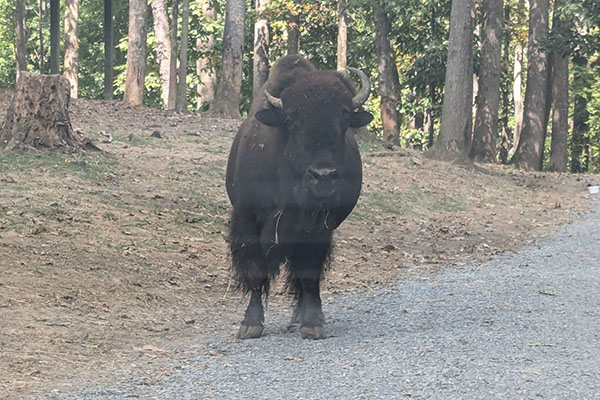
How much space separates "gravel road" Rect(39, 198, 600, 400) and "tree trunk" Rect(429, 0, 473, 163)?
483 inches

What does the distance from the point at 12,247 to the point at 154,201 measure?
3.73m

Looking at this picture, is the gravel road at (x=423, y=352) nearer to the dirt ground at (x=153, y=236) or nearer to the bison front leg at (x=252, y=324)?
the bison front leg at (x=252, y=324)

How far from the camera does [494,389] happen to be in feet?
21.1

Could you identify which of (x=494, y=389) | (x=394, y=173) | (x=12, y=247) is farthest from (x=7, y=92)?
(x=494, y=389)

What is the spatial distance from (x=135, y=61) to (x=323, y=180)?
17.8 meters

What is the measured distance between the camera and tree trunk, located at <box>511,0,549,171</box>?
1134 inches

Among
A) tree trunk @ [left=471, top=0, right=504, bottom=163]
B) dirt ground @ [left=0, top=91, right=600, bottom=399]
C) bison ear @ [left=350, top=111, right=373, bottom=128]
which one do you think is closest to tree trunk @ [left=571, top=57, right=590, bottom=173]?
tree trunk @ [left=471, top=0, right=504, bottom=163]

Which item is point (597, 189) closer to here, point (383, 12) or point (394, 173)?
point (394, 173)

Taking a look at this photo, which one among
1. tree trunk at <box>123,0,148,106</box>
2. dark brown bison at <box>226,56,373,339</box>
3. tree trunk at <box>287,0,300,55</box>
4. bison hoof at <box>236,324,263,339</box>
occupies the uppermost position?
tree trunk at <box>287,0,300,55</box>

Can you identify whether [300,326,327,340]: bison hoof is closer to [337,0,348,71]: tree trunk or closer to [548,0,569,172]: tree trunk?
[337,0,348,71]: tree trunk

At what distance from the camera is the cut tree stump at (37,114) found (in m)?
15.0

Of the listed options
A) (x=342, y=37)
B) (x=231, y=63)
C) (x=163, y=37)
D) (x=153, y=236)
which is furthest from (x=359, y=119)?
(x=163, y=37)

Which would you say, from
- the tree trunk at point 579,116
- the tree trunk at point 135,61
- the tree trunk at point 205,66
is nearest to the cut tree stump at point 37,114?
the tree trunk at point 135,61

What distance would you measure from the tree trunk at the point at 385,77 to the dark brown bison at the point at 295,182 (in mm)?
20356
